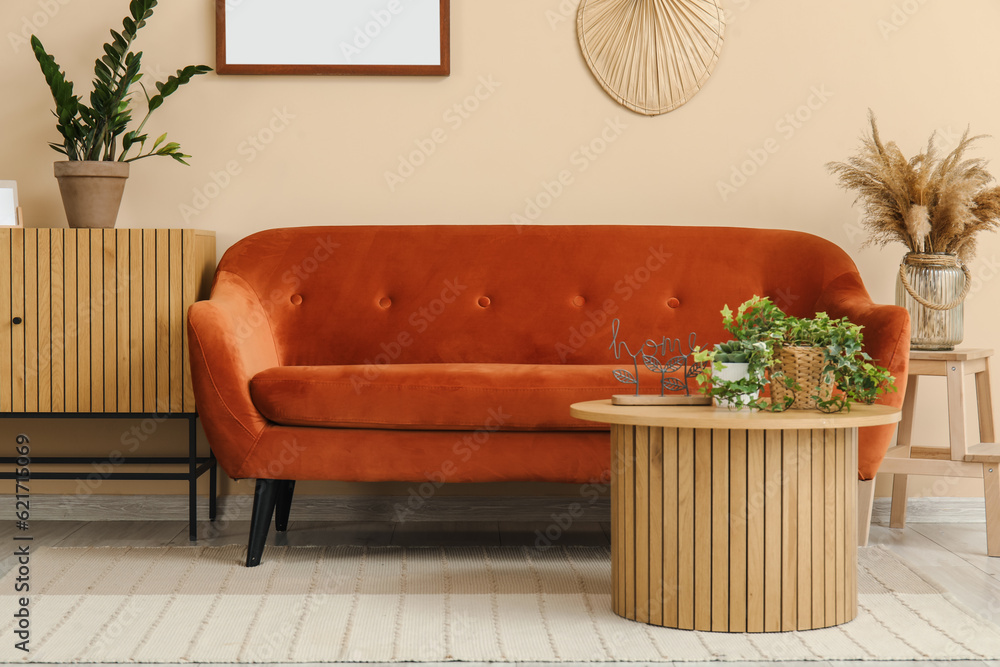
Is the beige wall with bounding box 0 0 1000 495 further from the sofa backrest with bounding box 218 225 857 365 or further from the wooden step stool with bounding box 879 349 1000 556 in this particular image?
the wooden step stool with bounding box 879 349 1000 556

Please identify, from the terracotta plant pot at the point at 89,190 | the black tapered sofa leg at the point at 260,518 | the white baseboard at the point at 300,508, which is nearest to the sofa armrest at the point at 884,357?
the white baseboard at the point at 300,508

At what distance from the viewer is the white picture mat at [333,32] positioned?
304 centimetres

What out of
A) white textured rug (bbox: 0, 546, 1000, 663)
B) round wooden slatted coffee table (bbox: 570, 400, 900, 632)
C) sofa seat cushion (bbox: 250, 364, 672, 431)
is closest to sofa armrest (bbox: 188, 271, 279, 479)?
sofa seat cushion (bbox: 250, 364, 672, 431)

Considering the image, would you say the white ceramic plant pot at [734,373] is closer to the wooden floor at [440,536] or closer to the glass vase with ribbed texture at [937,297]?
the wooden floor at [440,536]

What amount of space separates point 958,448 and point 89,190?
2.75 m

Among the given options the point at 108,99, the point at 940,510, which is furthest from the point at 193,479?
the point at 940,510

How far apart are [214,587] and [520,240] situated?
4.68ft

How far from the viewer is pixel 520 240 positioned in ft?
9.54

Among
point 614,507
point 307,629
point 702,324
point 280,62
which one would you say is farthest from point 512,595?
point 280,62

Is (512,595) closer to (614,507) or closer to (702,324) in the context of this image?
(614,507)

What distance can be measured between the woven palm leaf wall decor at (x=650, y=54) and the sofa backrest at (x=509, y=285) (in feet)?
1.71

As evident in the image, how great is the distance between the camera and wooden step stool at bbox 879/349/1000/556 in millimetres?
2533

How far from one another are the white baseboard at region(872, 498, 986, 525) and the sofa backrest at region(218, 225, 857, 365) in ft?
2.63

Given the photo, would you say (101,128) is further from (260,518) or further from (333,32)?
(260,518)
